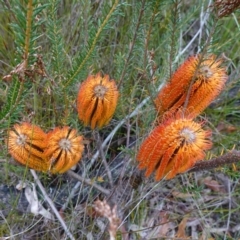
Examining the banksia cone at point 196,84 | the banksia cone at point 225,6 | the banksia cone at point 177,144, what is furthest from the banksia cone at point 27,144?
the banksia cone at point 225,6

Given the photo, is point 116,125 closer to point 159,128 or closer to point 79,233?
point 79,233

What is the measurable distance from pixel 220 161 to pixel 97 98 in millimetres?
432

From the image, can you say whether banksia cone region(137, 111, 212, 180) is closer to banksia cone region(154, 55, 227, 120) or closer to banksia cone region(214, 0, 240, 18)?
banksia cone region(154, 55, 227, 120)

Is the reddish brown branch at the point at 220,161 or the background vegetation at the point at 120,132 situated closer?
the reddish brown branch at the point at 220,161

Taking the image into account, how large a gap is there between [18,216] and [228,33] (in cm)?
144

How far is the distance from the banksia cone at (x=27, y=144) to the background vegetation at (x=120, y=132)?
0.06 metres

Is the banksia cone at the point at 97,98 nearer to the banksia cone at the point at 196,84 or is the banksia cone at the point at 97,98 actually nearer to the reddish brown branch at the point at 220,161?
the banksia cone at the point at 196,84

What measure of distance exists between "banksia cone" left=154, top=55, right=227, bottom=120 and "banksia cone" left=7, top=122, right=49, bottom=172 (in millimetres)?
480

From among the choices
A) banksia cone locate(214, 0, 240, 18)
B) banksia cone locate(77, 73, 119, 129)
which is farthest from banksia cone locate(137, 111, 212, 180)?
banksia cone locate(214, 0, 240, 18)

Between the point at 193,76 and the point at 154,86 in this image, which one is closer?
the point at 193,76

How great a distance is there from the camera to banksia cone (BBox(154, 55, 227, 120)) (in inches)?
55.5

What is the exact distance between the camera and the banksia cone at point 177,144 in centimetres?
125

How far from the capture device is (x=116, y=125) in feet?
6.62

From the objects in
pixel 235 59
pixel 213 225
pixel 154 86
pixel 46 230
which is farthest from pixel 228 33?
pixel 46 230
